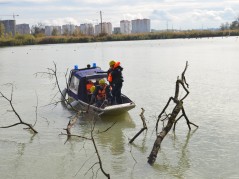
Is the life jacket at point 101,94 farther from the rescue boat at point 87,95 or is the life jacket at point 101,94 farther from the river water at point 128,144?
the river water at point 128,144

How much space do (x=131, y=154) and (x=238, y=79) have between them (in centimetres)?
1422

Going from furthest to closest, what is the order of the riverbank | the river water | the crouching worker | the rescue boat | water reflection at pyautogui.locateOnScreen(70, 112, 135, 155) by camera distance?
the riverbank < the crouching worker < the rescue boat < water reflection at pyautogui.locateOnScreen(70, 112, 135, 155) < the river water

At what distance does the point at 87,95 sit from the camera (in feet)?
48.2

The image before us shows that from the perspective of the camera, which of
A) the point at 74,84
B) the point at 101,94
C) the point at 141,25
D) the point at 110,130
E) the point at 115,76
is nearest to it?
the point at 110,130

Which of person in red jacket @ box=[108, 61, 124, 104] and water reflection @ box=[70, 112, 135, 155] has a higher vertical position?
person in red jacket @ box=[108, 61, 124, 104]

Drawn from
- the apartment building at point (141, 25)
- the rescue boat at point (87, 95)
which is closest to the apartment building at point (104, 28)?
the apartment building at point (141, 25)

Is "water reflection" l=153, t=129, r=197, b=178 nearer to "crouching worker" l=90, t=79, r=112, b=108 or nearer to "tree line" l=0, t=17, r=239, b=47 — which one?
"crouching worker" l=90, t=79, r=112, b=108

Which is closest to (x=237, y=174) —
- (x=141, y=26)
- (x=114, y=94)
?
(x=114, y=94)

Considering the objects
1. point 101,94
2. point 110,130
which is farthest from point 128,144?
point 101,94

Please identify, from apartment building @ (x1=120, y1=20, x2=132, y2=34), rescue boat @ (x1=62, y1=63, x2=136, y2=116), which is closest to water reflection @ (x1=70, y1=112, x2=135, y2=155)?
rescue boat @ (x1=62, y1=63, x2=136, y2=116)

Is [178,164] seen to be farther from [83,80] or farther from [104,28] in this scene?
[104,28]

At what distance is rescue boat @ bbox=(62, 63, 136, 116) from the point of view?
→ 42.9ft

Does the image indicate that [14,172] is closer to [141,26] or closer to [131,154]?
[131,154]

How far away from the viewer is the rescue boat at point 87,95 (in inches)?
515
